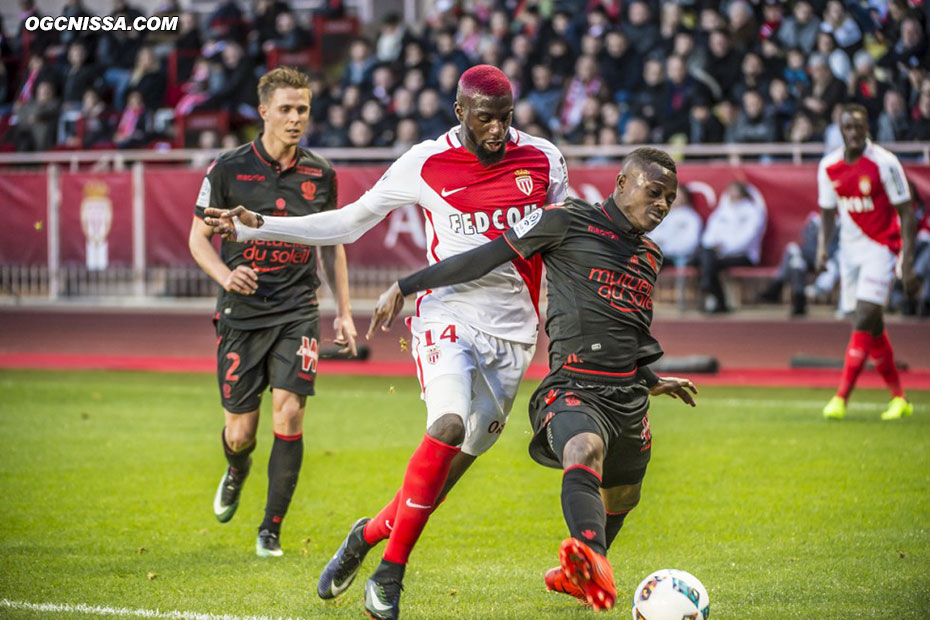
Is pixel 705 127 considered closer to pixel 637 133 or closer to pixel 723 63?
pixel 637 133

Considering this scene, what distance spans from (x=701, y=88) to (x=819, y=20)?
1743mm

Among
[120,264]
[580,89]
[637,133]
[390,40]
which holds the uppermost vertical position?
[390,40]

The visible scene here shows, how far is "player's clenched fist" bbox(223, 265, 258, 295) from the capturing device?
21.2 ft

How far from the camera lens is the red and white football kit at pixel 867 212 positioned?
10797mm

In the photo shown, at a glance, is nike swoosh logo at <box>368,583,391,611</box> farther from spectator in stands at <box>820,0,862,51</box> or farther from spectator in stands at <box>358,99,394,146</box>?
spectator in stands at <box>358,99,394,146</box>

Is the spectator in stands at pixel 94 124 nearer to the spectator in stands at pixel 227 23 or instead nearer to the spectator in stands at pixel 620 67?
the spectator in stands at pixel 227 23

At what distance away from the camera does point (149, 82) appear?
875 inches

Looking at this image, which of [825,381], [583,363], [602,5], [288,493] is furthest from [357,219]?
[602,5]

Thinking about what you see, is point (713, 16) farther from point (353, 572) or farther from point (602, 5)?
point (353, 572)

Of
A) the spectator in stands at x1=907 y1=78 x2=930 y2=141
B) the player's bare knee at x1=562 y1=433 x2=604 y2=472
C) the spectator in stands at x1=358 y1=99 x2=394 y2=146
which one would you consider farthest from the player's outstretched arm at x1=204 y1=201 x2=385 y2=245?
the spectator in stands at x1=358 y1=99 x2=394 y2=146

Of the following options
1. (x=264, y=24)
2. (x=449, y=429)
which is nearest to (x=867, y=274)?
(x=449, y=429)

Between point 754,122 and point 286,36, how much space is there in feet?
31.1

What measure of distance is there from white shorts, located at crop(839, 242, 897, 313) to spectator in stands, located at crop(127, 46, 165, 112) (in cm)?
1432

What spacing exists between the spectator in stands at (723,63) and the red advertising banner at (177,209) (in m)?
2.19
